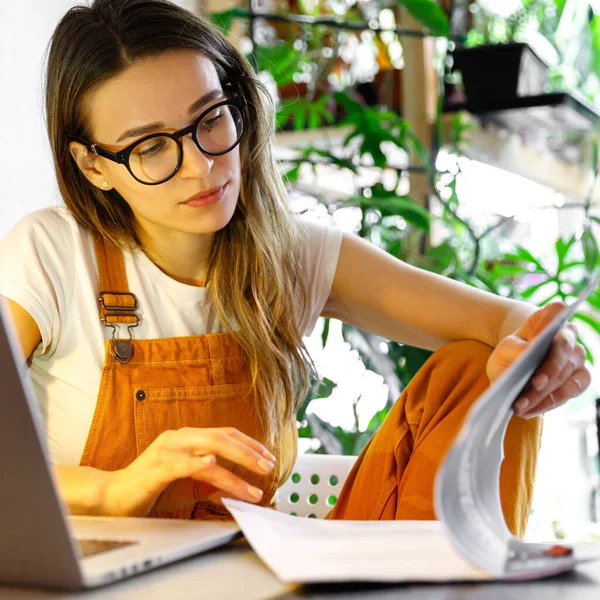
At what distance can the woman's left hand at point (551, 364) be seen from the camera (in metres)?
0.92

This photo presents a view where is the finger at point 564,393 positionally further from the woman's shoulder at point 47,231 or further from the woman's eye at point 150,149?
the woman's shoulder at point 47,231

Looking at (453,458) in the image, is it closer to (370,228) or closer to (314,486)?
(314,486)

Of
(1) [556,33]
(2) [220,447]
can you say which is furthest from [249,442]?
(1) [556,33]

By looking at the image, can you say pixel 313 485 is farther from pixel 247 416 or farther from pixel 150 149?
pixel 150 149

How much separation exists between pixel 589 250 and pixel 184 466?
147 centimetres

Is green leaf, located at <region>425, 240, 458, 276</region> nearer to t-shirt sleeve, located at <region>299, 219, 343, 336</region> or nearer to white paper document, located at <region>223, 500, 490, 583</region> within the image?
t-shirt sleeve, located at <region>299, 219, 343, 336</region>

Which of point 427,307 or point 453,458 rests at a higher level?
point 453,458

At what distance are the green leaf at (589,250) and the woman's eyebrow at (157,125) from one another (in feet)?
3.64

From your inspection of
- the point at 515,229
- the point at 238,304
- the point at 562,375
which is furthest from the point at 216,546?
the point at 515,229

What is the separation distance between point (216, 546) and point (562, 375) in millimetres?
464

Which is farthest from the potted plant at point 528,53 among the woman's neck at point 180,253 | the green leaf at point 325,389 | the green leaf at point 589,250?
the woman's neck at point 180,253

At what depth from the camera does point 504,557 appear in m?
0.58

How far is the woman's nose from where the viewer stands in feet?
3.96

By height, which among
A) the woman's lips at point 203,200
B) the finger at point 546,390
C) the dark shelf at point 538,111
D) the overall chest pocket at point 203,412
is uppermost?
the dark shelf at point 538,111
